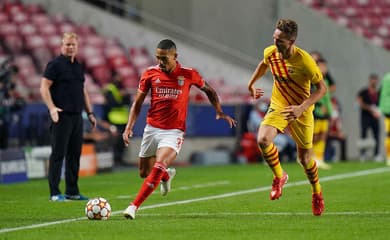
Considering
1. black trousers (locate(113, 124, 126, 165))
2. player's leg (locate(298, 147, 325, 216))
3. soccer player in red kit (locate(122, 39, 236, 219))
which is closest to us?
soccer player in red kit (locate(122, 39, 236, 219))

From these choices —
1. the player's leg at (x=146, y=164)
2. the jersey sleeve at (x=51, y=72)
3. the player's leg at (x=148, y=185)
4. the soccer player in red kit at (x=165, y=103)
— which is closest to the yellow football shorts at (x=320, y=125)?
the jersey sleeve at (x=51, y=72)

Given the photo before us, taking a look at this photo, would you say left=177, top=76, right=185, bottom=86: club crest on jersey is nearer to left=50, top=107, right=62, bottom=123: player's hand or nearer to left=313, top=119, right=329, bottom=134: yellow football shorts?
left=50, top=107, right=62, bottom=123: player's hand

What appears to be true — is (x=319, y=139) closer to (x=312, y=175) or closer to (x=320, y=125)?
(x=320, y=125)

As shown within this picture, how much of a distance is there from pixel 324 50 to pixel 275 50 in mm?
19771

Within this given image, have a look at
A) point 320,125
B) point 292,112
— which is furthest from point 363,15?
point 292,112

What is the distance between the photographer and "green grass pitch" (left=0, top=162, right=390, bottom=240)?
11008mm

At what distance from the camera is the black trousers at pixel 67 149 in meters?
15.8

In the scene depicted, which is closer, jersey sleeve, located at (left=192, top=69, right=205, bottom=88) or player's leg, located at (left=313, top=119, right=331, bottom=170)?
jersey sleeve, located at (left=192, top=69, right=205, bottom=88)

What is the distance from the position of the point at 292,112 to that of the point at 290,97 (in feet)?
1.66

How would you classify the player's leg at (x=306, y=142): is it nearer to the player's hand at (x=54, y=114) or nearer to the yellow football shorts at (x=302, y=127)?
the yellow football shorts at (x=302, y=127)

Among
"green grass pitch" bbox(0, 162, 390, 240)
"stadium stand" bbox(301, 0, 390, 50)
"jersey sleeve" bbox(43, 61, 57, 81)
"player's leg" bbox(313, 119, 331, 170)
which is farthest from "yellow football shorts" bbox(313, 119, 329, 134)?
"stadium stand" bbox(301, 0, 390, 50)

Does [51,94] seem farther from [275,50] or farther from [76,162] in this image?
[275,50]

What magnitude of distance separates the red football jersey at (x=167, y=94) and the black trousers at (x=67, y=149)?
291 centimetres

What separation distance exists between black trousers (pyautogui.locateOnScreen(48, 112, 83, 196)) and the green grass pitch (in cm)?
38
